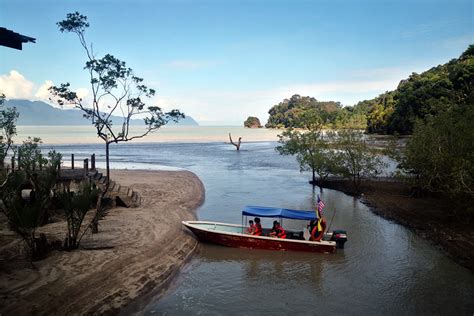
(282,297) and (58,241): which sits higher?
(58,241)

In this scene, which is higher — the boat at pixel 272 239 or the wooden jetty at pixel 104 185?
the wooden jetty at pixel 104 185

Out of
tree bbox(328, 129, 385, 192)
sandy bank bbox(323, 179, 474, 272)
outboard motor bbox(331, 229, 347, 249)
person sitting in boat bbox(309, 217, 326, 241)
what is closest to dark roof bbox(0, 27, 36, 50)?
person sitting in boat bbox(309, 217, 326, 241)

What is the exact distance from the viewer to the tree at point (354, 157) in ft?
93.1

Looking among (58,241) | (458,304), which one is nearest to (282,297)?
(458,304)

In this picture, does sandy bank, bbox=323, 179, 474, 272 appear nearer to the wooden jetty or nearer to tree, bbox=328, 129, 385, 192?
tree, bbox=328, 129, 385, 192

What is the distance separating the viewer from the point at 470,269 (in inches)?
542

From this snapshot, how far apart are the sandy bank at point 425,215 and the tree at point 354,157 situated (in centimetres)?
158

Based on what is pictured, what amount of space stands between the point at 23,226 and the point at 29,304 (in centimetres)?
312

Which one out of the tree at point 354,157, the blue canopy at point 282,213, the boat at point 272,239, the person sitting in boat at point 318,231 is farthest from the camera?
the tree at point 354,157

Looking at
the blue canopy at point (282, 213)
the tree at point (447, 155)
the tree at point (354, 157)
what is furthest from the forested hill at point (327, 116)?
the blue canopy at point (282, 213)

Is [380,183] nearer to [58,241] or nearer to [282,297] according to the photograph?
[282,297]

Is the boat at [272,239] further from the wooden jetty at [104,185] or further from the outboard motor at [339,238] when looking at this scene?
the wooden jetty at [104,185]

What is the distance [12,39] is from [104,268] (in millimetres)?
7687

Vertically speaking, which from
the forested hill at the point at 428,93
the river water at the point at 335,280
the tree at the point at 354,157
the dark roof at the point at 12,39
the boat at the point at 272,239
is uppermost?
the forested hill at the point at 428,93
